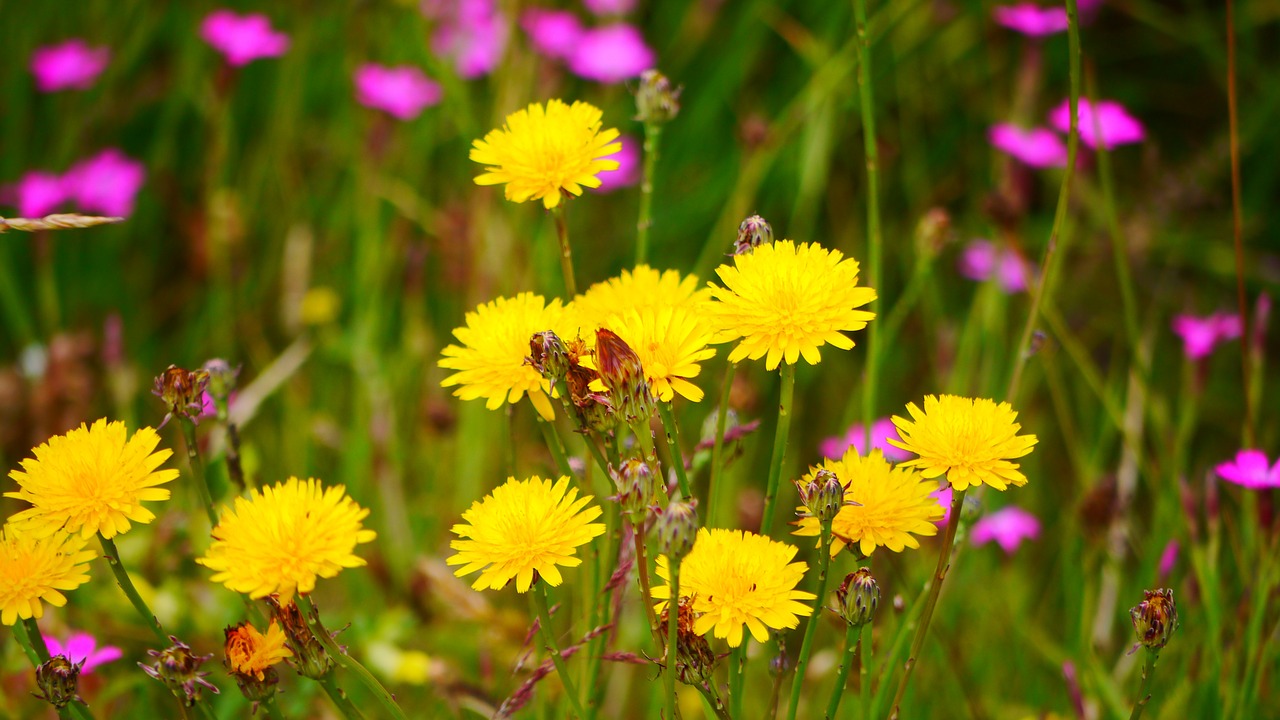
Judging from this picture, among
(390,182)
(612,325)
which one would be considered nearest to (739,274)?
(612,325)

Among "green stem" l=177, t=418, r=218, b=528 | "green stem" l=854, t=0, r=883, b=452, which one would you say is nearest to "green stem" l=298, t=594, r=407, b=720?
"green stem" l=177, t=418, r=218, b=528

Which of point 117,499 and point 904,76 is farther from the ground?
point 904,76

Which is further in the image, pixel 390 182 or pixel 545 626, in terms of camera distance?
pixel 390 182

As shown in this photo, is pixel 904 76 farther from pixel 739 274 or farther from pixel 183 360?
pixel 739 274

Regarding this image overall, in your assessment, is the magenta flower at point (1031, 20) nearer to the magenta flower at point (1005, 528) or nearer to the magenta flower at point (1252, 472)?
the magenta flower at point (1005, 528)

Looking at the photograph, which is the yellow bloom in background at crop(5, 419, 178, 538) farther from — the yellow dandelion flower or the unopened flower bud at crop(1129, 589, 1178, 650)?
the unopened flower bud at crop(1129, 589, 1178, 650)

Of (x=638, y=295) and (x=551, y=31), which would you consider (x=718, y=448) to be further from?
(x=551, y=31)

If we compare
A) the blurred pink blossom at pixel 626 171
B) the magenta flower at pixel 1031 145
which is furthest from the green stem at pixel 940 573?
the blurred pink blossom at pixel 626 171
